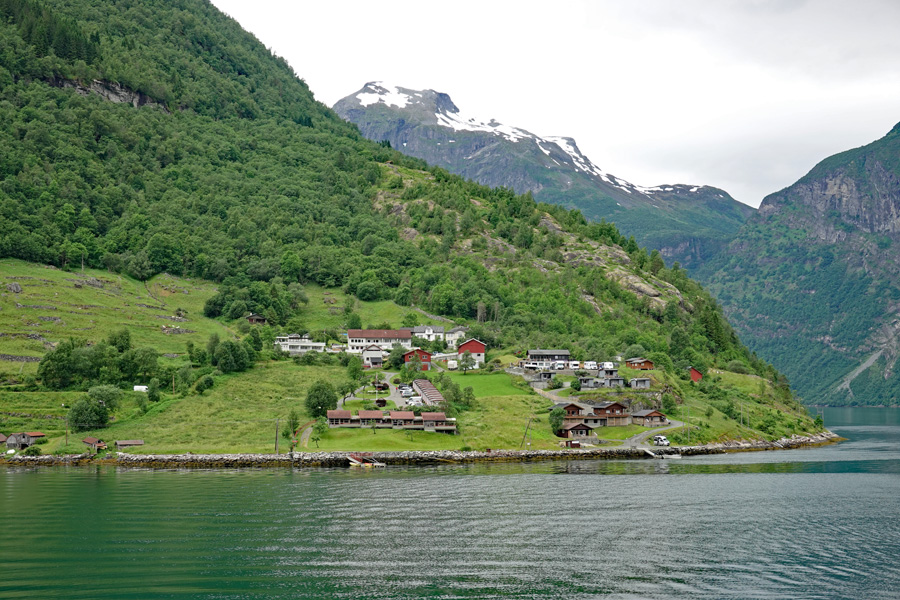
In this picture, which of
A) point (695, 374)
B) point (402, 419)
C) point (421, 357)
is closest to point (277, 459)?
point (402, 419)

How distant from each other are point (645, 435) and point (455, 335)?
5252cm

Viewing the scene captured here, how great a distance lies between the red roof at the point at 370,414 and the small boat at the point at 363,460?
348 inches

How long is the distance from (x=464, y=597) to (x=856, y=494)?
171 feet

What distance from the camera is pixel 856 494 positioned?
73812mm

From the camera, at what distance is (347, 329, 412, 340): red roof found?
146 meters

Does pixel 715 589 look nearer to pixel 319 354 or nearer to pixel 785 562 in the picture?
pixel 785 562

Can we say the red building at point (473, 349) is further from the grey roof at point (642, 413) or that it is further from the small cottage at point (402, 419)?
the small cottage at point (402, 419)

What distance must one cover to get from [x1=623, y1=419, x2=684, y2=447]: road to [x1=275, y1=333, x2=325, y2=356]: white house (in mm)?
61292

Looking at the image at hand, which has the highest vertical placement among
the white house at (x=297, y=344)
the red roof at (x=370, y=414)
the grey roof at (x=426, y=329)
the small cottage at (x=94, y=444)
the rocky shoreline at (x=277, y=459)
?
the grey roof at (x=426, y=329)

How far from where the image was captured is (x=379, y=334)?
146875 millimetres

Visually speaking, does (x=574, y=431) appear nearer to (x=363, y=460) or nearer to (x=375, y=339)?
(x=363, y=460)

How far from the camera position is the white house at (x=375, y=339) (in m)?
145

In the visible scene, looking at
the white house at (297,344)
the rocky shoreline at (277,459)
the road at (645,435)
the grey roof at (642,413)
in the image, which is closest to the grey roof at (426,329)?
the white house at (297,344)

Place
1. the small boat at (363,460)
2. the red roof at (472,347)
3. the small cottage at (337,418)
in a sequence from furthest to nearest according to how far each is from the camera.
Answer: the red roof at (472,347) < the small cottage at (337,418) < the small boat at (363,460)
